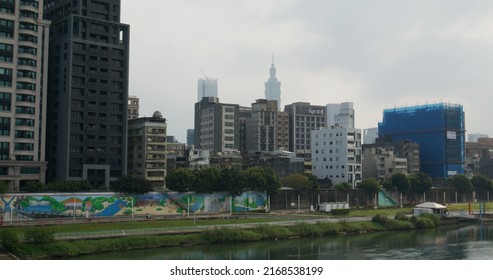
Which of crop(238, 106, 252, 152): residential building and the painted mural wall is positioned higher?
crop(238, 106, 252, 152): residential building

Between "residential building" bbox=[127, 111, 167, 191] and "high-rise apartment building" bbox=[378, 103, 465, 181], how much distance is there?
91.3 meters

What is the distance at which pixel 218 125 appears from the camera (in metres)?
180

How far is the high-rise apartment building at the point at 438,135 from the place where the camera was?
17812 cm

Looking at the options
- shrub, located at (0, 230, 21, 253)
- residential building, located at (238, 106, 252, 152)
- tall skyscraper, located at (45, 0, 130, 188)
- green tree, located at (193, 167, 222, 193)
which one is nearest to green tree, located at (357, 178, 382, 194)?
green tree, located at (193, 167, 222, 193)

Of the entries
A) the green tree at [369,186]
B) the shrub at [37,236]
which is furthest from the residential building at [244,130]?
the shrub at [37,236]

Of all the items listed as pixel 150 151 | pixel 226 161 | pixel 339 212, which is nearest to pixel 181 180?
pixel 150 151

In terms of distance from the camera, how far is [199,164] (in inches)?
5394

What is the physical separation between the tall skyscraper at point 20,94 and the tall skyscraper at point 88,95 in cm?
564

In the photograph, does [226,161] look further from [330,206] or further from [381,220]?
[381,220]

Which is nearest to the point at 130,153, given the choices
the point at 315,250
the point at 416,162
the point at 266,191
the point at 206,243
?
the point at 266,191

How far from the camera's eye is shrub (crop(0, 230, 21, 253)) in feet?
173

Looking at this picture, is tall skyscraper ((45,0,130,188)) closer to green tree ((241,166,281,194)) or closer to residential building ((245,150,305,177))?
green tree ((241,166,281,194))

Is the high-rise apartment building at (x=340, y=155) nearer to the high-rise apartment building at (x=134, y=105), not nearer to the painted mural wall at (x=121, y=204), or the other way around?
the painted mural wall at (x=121, y=204)
